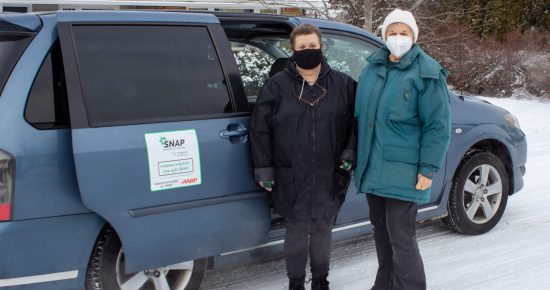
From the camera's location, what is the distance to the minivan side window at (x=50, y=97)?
2.68 m

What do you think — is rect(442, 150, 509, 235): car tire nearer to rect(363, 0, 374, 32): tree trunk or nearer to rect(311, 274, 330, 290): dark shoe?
rect(311, 274, 330, 290): dark shoe

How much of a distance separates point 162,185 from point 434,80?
150cm

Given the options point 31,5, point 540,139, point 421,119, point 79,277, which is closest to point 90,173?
point 79,277

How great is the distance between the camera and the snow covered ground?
376 centimetres

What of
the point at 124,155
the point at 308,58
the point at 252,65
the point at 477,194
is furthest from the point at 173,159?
the point at 477,194

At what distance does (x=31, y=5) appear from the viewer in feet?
55.0

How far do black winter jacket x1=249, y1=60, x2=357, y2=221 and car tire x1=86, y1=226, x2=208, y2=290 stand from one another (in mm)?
666

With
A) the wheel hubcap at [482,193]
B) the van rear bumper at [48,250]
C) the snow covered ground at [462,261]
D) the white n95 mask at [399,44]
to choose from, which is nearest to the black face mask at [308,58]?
the white n95 mask at [399,44]

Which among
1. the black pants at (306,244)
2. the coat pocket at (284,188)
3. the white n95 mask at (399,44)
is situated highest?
the white n95 mask at (399,44)

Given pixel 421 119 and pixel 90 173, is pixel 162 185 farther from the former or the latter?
pixel 421 119

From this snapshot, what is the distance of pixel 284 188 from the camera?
3162 millimetres

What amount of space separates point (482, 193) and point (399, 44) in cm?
209

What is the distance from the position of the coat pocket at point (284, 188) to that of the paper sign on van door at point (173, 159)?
451 millimetres

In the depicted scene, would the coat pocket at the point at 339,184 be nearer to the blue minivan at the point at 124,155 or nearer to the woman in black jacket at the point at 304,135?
the woman in black jacket at the point at 304,135
